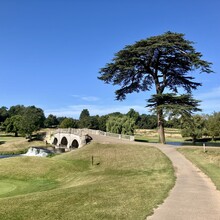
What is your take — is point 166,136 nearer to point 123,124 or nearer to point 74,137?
point 123,124

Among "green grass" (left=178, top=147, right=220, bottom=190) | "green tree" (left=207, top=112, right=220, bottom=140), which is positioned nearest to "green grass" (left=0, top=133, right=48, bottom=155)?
"green tree" (left=207, top=112, right=220, bottom=140)

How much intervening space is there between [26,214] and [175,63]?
106 ft

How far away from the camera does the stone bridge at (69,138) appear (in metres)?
50.0

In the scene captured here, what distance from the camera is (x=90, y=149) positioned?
3591 centimetres

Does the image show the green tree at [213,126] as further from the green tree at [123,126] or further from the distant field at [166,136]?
the green tree at [123,126]

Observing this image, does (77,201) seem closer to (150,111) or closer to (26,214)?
(26,214)

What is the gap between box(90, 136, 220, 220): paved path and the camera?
32.1 ft

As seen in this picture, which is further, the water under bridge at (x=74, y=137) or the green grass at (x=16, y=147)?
the green grass at (x=16, y=147)

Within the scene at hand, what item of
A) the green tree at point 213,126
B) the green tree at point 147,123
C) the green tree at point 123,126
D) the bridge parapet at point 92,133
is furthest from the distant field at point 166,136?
the green tree at point 147,123

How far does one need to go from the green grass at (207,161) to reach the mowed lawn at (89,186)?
7.48ft

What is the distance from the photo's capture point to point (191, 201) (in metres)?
11.6

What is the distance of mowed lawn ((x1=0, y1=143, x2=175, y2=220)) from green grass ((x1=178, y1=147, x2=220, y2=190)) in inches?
89.8

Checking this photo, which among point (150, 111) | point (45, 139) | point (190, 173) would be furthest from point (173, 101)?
point (45, 139)

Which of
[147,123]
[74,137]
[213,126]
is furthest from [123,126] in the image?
[147,123]
